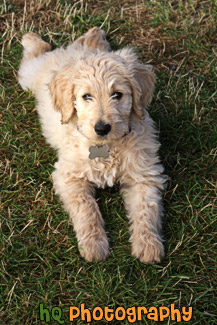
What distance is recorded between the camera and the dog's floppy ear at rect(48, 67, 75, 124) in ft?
11.6

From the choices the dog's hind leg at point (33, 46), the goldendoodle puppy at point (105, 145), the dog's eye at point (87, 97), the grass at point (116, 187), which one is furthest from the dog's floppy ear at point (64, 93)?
the dog's hind leg at point (33, 46)

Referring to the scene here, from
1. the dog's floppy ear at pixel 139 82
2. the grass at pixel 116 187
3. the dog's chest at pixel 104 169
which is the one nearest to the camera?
the grass at pixel 116 187

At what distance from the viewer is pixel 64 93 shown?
357 centimetres

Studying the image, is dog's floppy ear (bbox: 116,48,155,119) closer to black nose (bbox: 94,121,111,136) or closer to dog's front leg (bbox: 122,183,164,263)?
black nose (bbox: 94,121,111,136)

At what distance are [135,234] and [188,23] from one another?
3250 millimetres

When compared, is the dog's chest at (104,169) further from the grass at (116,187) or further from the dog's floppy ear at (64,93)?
the dog's floppy ear at (64,93)

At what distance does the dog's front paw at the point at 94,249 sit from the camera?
340 centimetres

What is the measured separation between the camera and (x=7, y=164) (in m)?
4.14

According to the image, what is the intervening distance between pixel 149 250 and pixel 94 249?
0.44 metres

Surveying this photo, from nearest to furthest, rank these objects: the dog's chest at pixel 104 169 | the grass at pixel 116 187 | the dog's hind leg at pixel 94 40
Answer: the grass at pixel 116 187, the dog's chest at pixel 104 169, the dog's hind leg at pixel 94 40

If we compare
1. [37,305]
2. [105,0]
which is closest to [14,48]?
[105,0]

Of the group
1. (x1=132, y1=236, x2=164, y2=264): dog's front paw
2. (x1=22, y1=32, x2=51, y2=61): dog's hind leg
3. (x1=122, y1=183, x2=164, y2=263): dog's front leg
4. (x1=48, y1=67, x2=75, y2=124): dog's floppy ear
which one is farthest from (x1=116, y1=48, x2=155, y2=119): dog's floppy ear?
(x1=22, y1=32, x2=51, y2=61): dog's hind leg

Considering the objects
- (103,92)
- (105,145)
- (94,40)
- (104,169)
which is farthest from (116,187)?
(94,40)

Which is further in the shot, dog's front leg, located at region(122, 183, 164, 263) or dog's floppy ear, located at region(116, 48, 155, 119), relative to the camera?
dog's floppy ear, located at region(116, 48, 155, 119)
